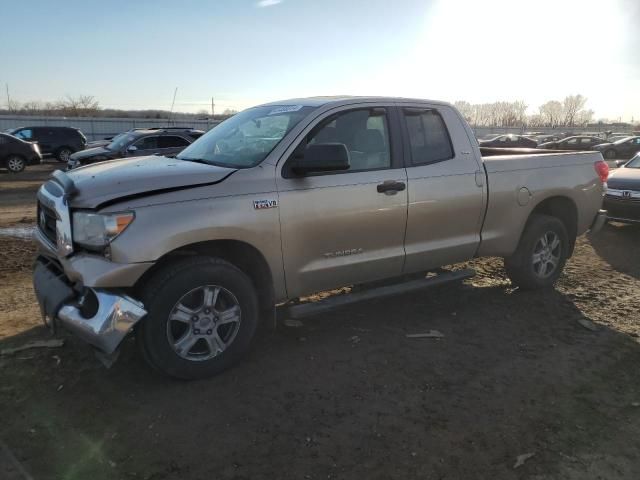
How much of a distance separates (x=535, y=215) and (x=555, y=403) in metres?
2.63

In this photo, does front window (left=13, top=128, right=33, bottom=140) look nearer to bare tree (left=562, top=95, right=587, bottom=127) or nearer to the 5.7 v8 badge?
the 5.7 v8 badge

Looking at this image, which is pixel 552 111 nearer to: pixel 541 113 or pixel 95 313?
pixel 541 113

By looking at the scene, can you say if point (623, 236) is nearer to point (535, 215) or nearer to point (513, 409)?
point (535, 215)

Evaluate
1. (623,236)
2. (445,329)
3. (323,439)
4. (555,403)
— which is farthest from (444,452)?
(623,236)

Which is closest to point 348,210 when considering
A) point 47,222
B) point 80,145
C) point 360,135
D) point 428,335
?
point 360,135

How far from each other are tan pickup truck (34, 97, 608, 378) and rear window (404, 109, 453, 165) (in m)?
0.01

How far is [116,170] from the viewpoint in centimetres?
375

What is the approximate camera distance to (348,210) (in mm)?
4047

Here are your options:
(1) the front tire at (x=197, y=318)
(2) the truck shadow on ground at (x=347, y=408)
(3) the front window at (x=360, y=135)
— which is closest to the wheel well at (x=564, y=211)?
(2) the truck shadow on ground at (x=347, y=408)

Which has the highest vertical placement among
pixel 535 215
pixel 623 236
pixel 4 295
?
pixel 535 215

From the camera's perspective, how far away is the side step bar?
13.1 ft

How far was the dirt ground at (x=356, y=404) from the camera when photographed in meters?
2.79

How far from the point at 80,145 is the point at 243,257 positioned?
81.9 feet

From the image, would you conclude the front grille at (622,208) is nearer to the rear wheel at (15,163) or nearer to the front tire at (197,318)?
the front tire at (197,318)
